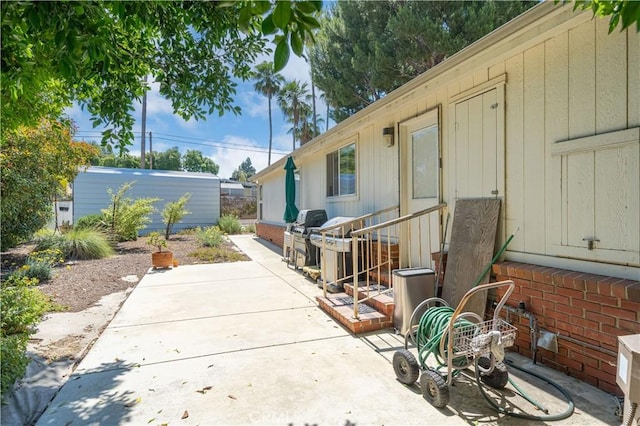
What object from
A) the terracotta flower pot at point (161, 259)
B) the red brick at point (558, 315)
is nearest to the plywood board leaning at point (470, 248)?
the red brick at point (558, 315)

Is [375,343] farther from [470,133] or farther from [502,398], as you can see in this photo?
[470,133]

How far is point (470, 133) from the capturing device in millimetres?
4051

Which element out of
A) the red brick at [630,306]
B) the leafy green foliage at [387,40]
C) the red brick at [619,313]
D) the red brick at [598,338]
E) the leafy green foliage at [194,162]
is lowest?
the red brick at [598,338]

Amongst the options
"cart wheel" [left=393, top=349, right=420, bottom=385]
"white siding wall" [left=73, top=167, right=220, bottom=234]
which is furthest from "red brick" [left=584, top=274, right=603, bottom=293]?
"white siding wall" [left=73, top=167, right=220, bottom=234]

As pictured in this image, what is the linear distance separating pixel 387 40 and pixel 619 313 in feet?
36.7

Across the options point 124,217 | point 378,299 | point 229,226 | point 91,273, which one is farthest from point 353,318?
point 229,226

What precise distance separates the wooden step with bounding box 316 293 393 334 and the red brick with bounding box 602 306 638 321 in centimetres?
210

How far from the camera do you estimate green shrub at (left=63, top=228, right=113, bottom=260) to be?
9.15m

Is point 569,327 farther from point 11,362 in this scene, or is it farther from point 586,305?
point 11,362

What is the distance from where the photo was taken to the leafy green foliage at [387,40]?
10.2m

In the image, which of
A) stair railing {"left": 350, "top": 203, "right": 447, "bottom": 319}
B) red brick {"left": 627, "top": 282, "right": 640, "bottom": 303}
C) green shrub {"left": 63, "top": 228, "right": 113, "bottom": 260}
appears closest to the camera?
red brick {"left": 627, "top": 282, "right": 640, "bottom": 303}

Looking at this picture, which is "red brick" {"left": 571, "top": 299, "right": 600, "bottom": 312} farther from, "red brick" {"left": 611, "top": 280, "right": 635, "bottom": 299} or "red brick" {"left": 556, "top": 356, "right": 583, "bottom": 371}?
"red brick" {"left": 556, "top": 356, "right": 583, "bottom": 371}

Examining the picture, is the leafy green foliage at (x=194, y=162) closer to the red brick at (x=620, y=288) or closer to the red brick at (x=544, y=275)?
the red brick at (x=544, y=275)

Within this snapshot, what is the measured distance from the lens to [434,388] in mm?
2486
